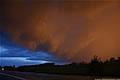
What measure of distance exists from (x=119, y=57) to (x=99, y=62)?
10054 mm

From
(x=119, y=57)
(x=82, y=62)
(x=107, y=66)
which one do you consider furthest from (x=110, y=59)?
(x=107, y=66)

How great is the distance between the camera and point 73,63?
36719 millimetres

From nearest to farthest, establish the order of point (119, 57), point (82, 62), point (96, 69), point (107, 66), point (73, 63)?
point (96, 69) < point (107, 66) < point (119, 57) < point (82, 62) < point (73, 63)

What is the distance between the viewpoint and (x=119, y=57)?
99.3 ft

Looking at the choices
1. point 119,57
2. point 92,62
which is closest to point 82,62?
point 119,57

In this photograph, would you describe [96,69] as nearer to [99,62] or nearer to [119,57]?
[99,62]

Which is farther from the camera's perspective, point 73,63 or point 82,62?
point 73,63

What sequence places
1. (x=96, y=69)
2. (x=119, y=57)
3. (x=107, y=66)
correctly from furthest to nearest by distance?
(x=119, y=57), (x=107, y=66), (x=96, y=69)

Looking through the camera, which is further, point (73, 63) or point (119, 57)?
point (73, 63)

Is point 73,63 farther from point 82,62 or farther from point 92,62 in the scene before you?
point 92,62

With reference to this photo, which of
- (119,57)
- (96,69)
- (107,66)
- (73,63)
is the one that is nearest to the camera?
(96,69)

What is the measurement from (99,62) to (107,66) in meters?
3.68

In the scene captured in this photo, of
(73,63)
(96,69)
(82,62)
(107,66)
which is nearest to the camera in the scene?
(96,69)

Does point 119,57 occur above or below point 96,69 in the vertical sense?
above
